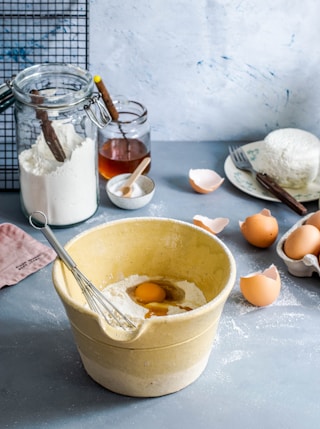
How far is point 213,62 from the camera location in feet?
4.17

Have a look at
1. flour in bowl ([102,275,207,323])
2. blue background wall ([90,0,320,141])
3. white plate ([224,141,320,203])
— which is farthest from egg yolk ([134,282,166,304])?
blue background wall ([90,0,320,141])

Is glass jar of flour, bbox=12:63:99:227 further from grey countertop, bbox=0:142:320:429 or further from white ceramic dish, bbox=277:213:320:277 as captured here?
white ceramic dish, bbox=277:213:320:277

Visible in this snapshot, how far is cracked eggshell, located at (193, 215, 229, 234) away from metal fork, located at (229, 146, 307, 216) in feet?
0.36

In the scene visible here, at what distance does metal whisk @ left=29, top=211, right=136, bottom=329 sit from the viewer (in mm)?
818

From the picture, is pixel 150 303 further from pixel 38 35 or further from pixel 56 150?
pixel 38 35

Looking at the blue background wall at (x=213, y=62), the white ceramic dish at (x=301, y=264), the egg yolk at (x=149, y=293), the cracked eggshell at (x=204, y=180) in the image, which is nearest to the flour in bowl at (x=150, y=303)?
the egg yolk at (x=149, y=293)

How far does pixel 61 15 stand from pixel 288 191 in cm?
48

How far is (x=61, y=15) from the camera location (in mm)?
1211

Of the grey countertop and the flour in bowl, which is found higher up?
the flour in bowl

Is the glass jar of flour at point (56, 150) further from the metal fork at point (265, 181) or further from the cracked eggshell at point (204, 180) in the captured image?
the metal fork at point (265, 181)

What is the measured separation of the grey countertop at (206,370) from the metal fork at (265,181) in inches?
2.3

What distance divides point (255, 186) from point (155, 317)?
0.53 metres

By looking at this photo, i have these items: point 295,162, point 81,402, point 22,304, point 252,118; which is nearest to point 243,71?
point 252,118

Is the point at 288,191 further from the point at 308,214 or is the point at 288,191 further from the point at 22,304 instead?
the point at 22,304
